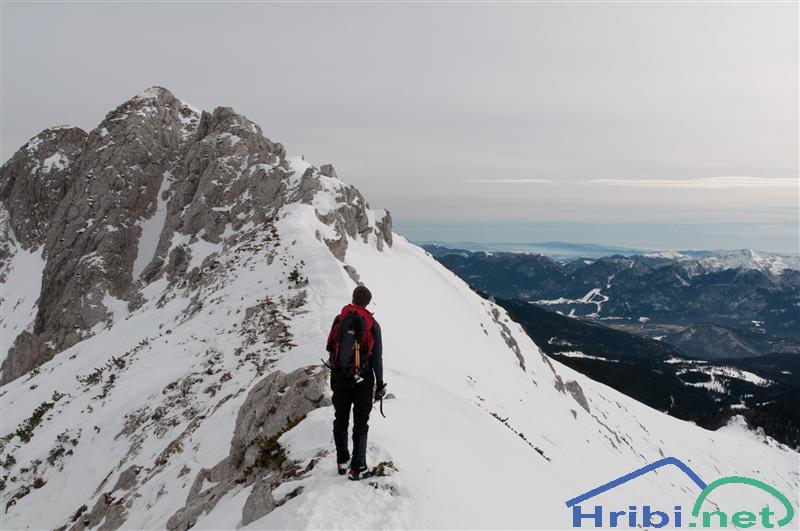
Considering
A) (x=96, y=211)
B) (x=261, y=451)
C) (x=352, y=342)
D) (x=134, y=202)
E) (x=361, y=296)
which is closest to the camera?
(x=352, y=342)

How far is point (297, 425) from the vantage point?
36.7 feet

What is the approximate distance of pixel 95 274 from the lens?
5884 centimetres

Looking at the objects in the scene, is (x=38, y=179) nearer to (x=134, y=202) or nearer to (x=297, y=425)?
(x=134, y=202)

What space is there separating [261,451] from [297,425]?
100 cm

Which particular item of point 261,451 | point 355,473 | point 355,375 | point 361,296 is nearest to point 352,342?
point 355,375

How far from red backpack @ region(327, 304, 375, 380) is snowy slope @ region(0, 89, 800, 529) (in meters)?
1.98

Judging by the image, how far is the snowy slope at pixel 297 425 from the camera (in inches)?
352

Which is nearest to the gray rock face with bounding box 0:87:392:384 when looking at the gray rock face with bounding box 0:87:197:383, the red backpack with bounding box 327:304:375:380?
the gray rock face with bounding box 0:87:197:383

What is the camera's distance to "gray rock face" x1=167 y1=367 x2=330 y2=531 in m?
9.12

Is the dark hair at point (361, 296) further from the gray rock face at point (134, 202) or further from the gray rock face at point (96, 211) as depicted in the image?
the gray rock face at point (96, 211)

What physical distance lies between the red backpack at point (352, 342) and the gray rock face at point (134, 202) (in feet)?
99.6

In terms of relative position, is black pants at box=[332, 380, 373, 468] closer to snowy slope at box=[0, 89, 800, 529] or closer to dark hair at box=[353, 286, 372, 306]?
snowy slope at box=[0, 89, 800, 529]

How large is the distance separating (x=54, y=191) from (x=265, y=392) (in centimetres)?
9302

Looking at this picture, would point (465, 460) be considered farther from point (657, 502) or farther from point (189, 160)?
point (189, 160)
